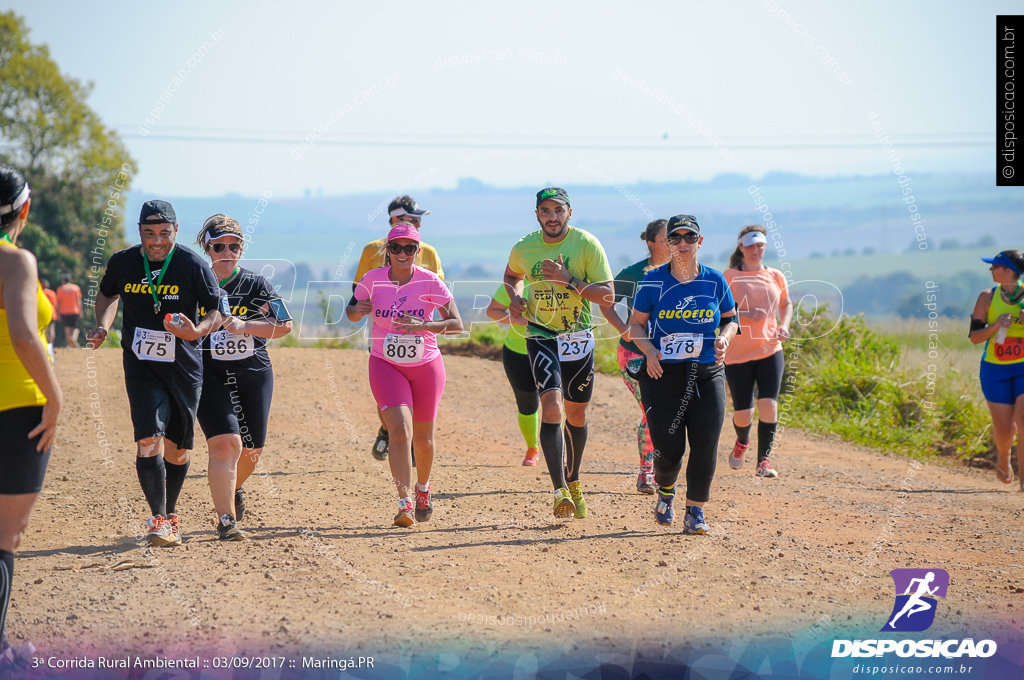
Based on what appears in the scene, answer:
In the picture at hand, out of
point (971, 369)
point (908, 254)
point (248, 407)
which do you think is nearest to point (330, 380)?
point (248, 407)

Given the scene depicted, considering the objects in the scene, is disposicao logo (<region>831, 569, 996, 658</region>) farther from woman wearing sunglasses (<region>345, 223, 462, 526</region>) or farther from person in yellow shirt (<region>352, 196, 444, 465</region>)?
person in yellow shirt (<region>352, 196, 444, 465</region>)

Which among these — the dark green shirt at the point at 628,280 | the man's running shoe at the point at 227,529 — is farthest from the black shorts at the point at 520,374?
the man's running shoe at the point at 227,529

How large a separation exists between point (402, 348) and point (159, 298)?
65.4 inches

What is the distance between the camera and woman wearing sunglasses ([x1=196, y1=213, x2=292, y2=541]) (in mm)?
6234

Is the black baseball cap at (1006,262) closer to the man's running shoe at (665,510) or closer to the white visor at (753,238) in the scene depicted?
the white visor at (753,238)

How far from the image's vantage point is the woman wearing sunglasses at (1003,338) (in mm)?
8039

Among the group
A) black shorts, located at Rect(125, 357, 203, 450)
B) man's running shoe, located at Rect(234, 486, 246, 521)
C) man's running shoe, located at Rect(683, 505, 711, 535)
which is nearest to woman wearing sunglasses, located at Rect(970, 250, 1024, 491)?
man's running shoe, located at Rect(683, 505, 711, 535)

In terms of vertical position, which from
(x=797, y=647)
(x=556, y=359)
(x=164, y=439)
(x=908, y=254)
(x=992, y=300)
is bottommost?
(x=797, y=647)

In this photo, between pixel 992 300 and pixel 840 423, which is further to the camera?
pixel 840 423

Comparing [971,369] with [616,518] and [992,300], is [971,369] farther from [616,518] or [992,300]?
[616,518]

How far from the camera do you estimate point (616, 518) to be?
7305mm

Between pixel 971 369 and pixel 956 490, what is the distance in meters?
4.45

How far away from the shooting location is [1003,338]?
809 cm

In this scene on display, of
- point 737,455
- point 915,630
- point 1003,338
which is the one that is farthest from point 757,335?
point 915,630
